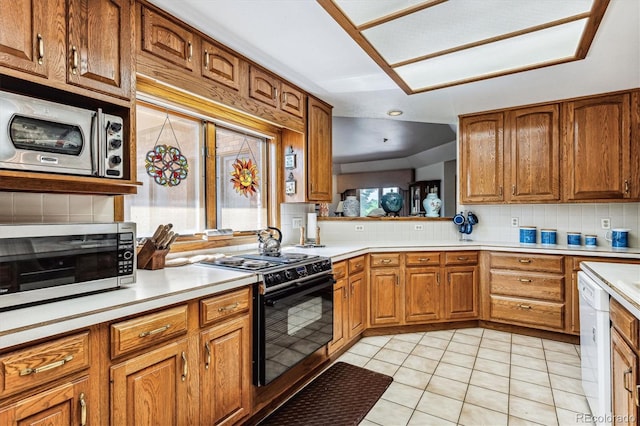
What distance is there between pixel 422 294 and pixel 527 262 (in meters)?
1.02

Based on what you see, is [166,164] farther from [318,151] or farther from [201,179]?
[318,151]

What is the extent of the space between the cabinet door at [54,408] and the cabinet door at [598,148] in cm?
390

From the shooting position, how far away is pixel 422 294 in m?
3.25

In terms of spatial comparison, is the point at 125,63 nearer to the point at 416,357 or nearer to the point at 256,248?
the point at 256,248

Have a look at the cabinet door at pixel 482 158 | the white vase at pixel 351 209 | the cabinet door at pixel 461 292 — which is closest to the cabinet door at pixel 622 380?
the cabinet door at pixel 461 292

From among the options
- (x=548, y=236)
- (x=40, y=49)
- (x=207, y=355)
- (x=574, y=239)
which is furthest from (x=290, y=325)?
(x=574, y=239)

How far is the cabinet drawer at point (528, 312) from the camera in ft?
9.90

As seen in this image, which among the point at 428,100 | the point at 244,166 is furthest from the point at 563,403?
the point at 244,166

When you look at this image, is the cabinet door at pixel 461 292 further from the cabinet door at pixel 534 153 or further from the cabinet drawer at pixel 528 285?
the cabinet door at pixel 534 153

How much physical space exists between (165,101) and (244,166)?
0.88 m

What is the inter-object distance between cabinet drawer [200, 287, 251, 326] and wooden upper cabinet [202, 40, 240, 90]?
1.35 metres

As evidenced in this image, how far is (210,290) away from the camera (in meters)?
1.59

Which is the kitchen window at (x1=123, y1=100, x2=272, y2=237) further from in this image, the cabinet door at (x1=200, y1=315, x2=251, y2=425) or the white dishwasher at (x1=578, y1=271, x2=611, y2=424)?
the white dishwasher at (x1=578, y1=271, x2=611, y2=424)

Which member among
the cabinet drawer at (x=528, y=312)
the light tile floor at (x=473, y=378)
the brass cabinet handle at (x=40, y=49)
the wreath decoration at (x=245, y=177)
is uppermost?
the brass cabinet handle at (x=40, y=49)
